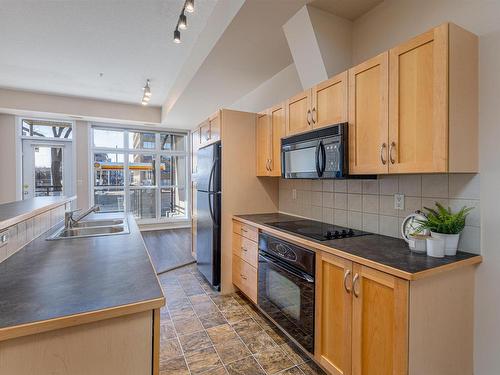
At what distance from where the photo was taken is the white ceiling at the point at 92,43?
2.63 metres

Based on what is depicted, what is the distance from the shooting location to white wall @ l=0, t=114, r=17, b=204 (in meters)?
5.38

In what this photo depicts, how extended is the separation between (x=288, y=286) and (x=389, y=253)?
80 centimetres

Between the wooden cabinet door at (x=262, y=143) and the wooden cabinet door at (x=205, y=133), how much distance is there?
64 centimetres

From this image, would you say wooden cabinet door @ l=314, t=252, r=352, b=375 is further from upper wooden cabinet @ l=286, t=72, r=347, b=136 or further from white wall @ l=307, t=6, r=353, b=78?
white wall @ l=307, t=6, r=353, b=78

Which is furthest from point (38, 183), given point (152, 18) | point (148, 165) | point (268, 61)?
point (268, 61)

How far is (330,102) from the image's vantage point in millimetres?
2041

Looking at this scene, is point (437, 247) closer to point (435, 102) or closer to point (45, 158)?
point (435, 102)

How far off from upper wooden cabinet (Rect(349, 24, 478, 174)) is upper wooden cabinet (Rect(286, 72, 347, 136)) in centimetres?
21

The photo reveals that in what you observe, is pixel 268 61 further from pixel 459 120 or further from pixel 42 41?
pixel 42 41

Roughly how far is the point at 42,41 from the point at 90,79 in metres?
1.20

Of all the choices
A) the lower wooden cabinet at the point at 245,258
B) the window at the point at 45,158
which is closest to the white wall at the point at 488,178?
the lower wooden cabinet at the point at 245,258

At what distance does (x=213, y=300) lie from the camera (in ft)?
9.48

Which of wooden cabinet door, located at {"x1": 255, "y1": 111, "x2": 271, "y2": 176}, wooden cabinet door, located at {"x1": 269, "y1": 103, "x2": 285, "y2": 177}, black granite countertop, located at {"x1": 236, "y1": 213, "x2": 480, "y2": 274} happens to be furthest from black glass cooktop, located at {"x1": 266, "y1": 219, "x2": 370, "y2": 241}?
wooden cabinet door, located at {"x1": 255, "y1": 111, "x2": 271, "y2": 176}

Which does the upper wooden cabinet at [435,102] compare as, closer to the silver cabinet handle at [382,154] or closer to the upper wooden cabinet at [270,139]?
the silver cabinet handle at [382,154]
